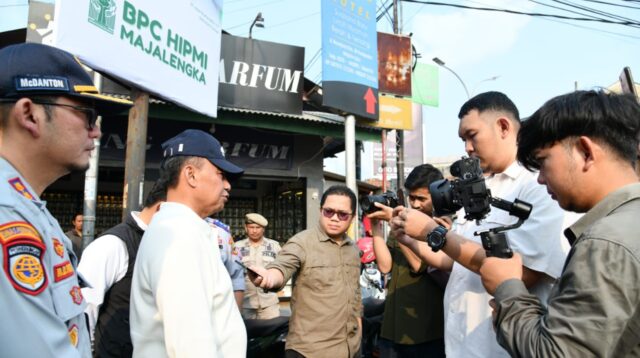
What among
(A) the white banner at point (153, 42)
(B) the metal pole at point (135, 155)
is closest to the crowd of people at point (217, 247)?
(B) the metal pole at point (135, 155)

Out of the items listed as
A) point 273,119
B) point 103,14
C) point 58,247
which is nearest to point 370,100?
point 273,119

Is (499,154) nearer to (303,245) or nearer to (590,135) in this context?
(590,135)

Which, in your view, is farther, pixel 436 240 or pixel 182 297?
pixel 436 240

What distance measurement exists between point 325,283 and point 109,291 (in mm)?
1402

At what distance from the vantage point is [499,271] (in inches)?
55.5

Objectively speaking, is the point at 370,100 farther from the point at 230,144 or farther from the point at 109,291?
the point at 109,291

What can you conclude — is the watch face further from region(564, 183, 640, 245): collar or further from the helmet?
the helmet

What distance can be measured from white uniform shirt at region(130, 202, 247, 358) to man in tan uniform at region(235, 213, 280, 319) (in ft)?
13.8

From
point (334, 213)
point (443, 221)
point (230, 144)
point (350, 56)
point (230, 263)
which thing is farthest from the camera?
point (230, 144)

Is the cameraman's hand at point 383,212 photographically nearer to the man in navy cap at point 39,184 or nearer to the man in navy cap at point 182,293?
the man in navy cap at point 182,293

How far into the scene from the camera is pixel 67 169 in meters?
1.31

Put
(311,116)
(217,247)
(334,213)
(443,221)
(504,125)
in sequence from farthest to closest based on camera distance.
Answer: (311,116), (334,213), (443,221), (504,125), (217,247)

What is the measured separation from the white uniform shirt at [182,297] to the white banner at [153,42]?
9.49 ft

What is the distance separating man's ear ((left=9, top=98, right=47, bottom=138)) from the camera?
1.15 meters
